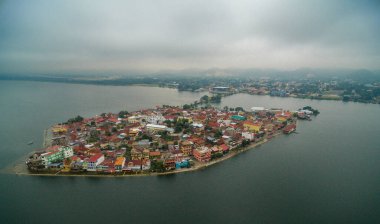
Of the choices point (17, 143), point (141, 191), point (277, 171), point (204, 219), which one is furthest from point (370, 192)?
point (17, 143)

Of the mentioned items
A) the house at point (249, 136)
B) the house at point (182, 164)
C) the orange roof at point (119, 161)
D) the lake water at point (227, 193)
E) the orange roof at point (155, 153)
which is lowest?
the lake water at point (227, 193)

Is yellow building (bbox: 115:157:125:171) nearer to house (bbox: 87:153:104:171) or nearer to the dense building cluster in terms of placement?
the dense building cluster

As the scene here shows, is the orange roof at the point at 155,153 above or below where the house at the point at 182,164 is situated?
above

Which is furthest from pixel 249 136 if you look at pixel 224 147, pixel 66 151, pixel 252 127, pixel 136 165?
pixel 66 151

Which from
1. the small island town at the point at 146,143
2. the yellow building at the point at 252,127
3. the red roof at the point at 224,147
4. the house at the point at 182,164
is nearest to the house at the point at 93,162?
the small island town at the point at 146,143

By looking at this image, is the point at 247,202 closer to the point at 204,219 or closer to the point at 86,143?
the point at 204,219

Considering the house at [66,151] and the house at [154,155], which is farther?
the house at [154,155]

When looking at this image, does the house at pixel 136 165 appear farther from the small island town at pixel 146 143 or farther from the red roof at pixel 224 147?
the red roof at pixel 224 147

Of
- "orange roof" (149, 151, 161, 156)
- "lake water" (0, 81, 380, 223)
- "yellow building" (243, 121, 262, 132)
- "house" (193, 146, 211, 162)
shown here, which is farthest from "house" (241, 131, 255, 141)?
"orange roof" (149, 151, 161, 156)
